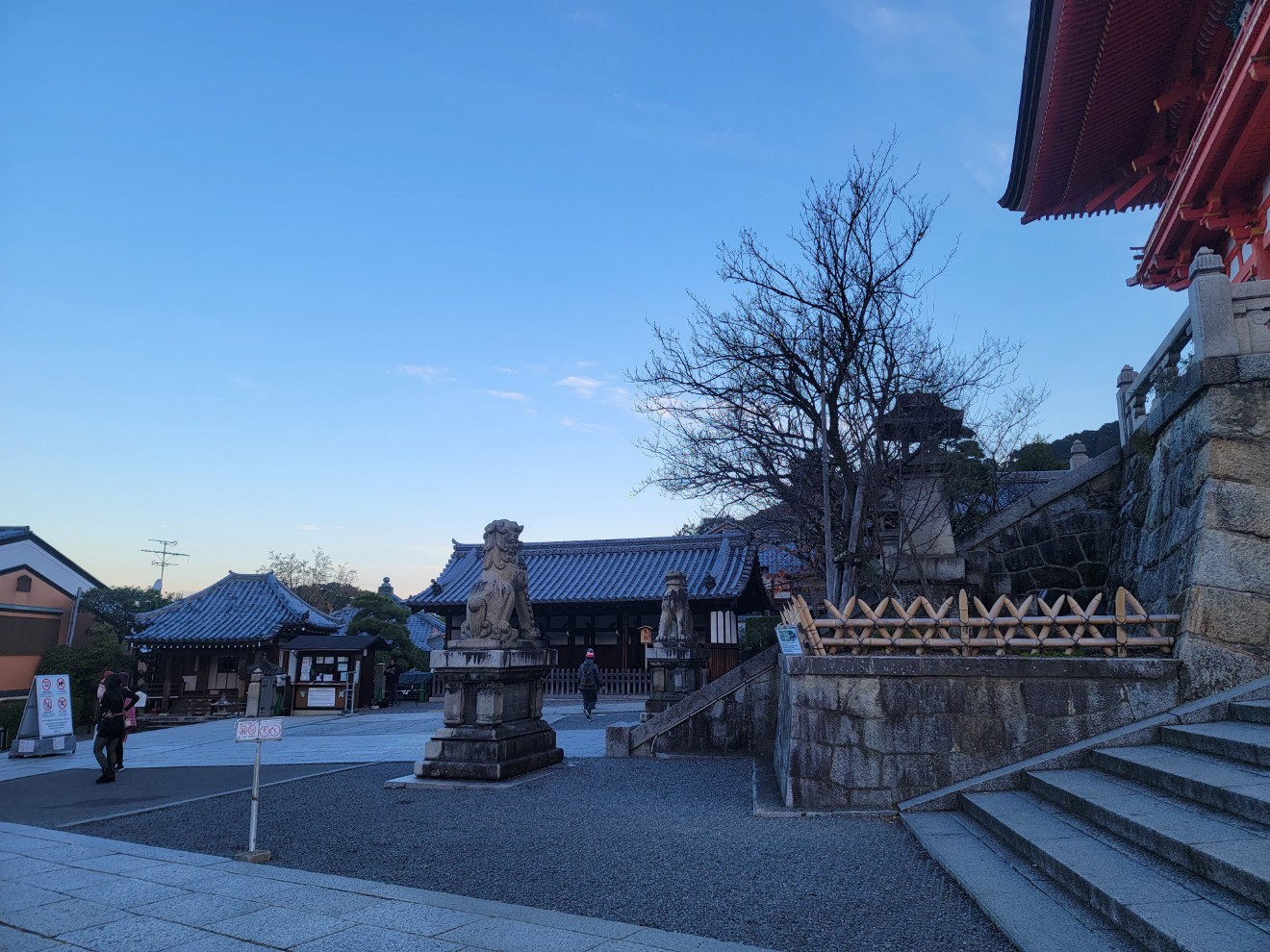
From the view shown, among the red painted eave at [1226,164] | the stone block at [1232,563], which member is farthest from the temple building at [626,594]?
the stone block at [1232,563]

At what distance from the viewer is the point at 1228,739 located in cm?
507

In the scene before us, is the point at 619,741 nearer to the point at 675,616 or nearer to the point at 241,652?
the point at 675,616

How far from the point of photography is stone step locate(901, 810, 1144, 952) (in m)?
3.66

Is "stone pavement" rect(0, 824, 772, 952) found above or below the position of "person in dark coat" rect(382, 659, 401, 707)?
above

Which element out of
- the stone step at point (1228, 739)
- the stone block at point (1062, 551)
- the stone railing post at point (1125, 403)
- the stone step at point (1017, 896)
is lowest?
the stone step at point (1017, 896)

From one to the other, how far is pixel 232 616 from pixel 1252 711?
31.6 m

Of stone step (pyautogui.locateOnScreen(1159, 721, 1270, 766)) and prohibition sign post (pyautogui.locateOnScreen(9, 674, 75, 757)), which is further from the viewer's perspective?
prohibition sign post (pyautogui.locateOnScreen(9, 674, 75, 757))

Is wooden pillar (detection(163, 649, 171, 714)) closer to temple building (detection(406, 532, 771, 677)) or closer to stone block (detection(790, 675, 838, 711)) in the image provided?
temple building (detection(406, 532, 771, 677))

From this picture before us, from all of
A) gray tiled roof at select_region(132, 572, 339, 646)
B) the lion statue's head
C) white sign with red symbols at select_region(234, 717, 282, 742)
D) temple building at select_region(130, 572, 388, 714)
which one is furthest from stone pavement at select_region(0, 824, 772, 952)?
gray tiled roof at select_region(132, 572, 339, 646)

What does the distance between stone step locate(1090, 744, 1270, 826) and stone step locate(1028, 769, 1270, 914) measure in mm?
60

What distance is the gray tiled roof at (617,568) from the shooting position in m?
27.6

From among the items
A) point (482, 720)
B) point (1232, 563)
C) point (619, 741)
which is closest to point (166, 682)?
point (619, 741)

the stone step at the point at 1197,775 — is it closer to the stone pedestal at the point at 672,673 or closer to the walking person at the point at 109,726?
the stone pedestal at the point at 672,673

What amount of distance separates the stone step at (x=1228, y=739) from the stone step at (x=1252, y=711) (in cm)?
4
